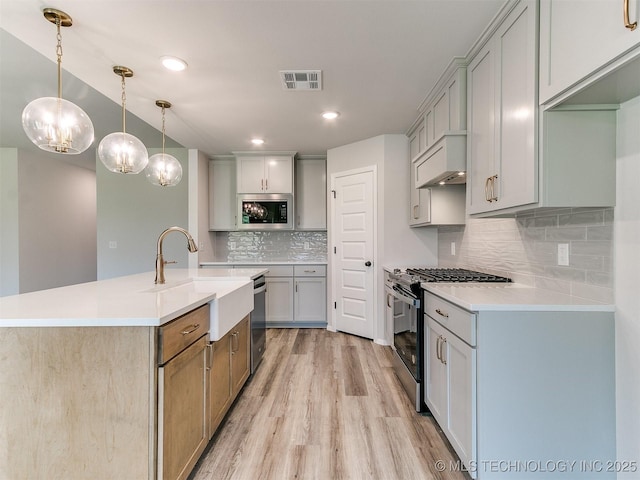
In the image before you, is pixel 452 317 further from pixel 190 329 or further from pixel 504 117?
pixel 190 329

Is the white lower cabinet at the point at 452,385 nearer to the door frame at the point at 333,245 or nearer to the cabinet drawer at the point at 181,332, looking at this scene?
the cabinet drawer at the point at 181,332

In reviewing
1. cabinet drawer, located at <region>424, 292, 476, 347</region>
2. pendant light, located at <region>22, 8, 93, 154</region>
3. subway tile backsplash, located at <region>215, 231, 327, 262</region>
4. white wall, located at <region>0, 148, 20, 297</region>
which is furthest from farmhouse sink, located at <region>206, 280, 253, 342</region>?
white wall, located at <region>0, 148, 20, 297</region>

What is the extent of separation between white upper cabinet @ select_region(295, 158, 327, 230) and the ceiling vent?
2007 mm

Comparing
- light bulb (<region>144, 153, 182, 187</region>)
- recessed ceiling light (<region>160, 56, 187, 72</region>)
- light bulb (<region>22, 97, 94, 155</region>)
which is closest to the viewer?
light bulb (<region>22, 97, 94, 155</region>)

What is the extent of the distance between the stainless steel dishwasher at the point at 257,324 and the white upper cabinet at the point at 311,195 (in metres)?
1.67

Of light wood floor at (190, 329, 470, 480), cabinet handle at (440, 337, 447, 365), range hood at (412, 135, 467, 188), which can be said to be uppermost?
range hood at (412, 135, 467, 188)

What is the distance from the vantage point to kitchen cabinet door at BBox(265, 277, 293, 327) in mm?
4066

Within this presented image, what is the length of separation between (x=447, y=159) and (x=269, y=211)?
8.81ft

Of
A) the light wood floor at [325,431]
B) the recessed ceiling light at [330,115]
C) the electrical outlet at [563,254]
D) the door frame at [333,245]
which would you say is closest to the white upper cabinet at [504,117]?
the electrical outlet at [563,254]

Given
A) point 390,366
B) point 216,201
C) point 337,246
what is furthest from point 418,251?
point 216,201

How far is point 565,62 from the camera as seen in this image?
1.20 metres

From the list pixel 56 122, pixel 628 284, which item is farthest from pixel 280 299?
pixel 628 284

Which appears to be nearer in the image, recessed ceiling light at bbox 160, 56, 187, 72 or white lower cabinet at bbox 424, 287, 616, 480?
white lower cabinet at bbox 424, 287, 616, 480

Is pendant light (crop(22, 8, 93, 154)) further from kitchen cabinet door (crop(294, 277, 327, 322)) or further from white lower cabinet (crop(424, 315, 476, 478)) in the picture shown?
kitchen cabinet door (crop(294, 277, 327, 322))
